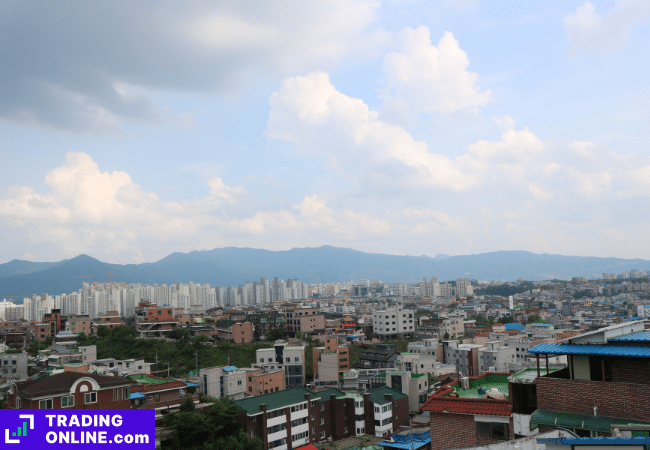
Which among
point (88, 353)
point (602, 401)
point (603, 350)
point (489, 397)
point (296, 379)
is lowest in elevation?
point (296, 379)

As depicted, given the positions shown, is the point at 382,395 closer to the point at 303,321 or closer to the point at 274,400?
the point at 274,400

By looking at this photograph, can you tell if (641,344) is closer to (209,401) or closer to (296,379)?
(209,401)

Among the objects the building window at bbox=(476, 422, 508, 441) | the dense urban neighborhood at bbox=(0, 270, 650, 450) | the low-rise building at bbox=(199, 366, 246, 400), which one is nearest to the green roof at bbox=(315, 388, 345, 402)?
the dense urban neighborhood at bbox=(0, 270, 650, 450)

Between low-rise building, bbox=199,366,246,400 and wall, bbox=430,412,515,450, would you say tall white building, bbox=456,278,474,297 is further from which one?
wall, bbox=430,412,515,450

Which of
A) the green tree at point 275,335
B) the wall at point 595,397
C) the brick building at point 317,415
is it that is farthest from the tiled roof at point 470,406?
the green tree at point 275,335

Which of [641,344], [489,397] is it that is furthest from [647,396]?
[489,397]

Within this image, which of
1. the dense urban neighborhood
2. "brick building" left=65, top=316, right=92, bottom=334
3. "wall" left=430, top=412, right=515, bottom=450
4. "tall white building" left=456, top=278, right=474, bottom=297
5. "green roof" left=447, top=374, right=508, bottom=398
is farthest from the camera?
"tall white building" left=456, top=278, right=474, bottom=297

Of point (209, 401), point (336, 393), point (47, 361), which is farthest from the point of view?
point (47, 361)
